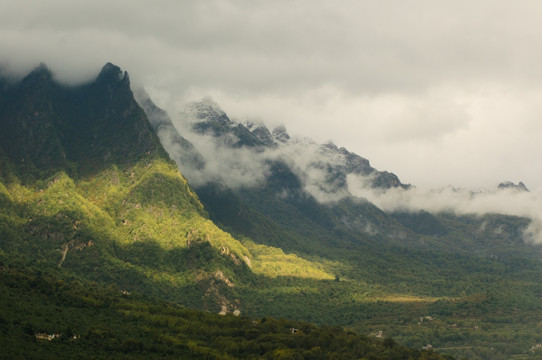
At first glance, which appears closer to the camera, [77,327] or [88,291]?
[77,327]

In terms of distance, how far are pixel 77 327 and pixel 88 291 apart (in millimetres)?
46647

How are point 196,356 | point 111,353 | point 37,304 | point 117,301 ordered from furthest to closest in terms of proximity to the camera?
point 117,301 → point 37,304 → point 196,356 → point 111,353

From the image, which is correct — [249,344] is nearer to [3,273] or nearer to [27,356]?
[27,356]

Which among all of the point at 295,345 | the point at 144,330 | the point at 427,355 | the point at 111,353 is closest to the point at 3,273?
the point at 144,330

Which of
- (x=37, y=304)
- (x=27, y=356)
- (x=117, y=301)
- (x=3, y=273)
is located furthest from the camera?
(x=117, y=301)

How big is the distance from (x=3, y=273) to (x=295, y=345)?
87100mm

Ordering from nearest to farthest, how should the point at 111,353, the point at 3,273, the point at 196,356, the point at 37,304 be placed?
the point at 111,353 < the point at 196,356 < the point at 37,304 < the point at 3,273

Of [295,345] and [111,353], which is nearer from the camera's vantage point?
[111,353]

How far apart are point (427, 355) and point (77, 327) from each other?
90.7m

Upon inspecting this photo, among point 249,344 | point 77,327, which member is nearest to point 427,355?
point 249,344

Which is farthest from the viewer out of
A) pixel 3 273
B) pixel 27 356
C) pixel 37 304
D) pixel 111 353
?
pixel 3 273

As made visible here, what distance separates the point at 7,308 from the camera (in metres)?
145

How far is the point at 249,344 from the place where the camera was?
162750 mm

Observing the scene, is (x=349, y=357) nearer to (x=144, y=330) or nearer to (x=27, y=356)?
(x=144, y=330)
